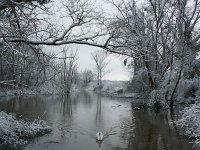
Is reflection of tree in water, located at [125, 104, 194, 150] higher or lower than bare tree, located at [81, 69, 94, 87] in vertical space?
lower

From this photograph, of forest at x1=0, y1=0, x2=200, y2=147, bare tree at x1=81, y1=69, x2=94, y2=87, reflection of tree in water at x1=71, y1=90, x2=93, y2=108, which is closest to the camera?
forest at x1=0, y1=0, x2=200, y2=147

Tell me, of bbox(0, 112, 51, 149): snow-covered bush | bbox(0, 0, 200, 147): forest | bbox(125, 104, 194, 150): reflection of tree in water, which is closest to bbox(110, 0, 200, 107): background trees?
bbox(0, 0, 200, 147): forest

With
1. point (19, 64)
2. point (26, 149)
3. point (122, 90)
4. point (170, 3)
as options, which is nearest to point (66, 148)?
point (26, 149)

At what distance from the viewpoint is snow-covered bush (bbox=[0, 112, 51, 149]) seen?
9.43m

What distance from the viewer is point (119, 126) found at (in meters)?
14.7

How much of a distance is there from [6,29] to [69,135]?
22.9 feet

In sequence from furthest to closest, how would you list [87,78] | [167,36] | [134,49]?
[87,78]
[167,36]
[134,49]

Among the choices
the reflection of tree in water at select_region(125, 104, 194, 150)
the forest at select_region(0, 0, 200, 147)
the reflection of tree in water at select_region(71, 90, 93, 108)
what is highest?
the forest at select_region(0, 0, 200, 147)

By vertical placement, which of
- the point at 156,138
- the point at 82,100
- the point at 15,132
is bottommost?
the point at 156,138

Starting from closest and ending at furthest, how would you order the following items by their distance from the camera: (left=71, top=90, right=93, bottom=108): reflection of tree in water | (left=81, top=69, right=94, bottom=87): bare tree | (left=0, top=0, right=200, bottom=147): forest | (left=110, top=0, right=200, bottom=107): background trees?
(left=0, top=0, right=200, bottom=147): forest → (left=110, top=0, right=200, bottom=107): background trees → (left=71, top=90, right=93, bottom=108): reflection of tree in water → (left=81, top=69, right=94, bottom=87): bare tree

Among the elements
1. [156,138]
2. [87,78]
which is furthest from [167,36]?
[87,78]

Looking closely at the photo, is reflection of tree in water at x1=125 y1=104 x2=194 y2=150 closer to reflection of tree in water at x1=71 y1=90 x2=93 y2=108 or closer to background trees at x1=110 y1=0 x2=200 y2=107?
background trees at x1=110 y1=0 x2=200 y2=107

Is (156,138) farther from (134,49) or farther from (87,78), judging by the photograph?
(87,78)

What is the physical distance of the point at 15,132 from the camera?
10492mm
